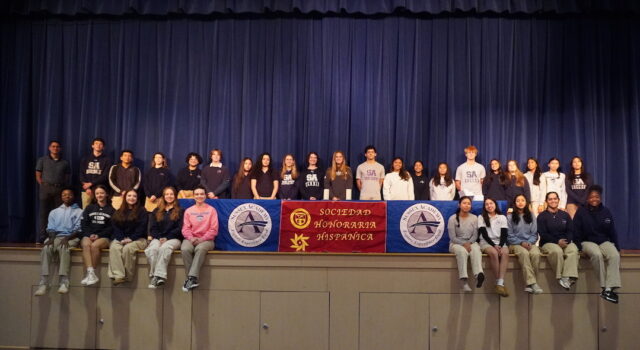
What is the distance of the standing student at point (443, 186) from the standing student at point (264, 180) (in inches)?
121

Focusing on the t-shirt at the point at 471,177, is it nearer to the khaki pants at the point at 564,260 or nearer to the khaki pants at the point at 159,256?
the khaki pants at the point at 564,260

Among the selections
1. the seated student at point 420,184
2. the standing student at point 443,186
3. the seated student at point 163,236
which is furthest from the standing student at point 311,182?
the seated student at point 163,236

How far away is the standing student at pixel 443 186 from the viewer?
36.7 feet

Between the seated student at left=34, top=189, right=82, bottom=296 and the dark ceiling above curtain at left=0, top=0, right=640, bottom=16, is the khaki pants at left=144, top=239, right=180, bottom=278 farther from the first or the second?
the dark ceiling above curtain at left=0, top=0, right=640, bottom=16

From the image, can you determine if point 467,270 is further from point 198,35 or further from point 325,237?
point 198,35

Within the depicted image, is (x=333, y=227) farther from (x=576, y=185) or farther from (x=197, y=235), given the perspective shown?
(x=576, y=185)

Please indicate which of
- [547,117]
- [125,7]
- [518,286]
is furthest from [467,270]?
[125,7]

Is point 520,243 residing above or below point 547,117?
below

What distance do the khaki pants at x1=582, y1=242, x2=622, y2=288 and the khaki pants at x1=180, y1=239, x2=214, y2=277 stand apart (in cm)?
573

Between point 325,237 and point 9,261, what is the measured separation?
5.00m

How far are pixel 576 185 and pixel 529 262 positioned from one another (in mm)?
3618

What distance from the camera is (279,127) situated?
12.8 m

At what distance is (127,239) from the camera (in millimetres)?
8992

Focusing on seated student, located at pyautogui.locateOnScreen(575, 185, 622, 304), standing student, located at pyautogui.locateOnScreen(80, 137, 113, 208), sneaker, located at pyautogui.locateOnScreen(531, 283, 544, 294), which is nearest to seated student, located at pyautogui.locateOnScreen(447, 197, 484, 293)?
sneaker, located at pyautogui.locateOnScreen(531, 283, 544, 294)
